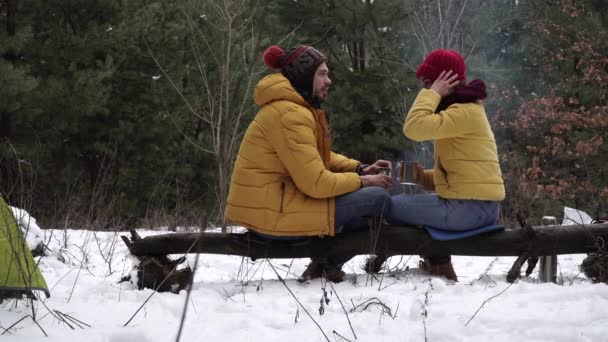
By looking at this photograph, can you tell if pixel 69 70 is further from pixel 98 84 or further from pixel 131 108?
pixel 131 108

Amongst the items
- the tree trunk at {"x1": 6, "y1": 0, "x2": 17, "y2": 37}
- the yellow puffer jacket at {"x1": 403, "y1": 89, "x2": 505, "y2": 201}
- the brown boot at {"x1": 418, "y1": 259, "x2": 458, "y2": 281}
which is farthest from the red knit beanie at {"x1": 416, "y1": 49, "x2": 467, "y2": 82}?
the tree trunk at {"x1": 6, "y1": 0, "x2": 17, "y2": 37}

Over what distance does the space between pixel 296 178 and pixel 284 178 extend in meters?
0.14

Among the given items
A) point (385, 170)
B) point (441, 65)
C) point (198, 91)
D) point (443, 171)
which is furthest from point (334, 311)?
point (198, 91)

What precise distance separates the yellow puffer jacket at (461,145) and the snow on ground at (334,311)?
47 centimetres

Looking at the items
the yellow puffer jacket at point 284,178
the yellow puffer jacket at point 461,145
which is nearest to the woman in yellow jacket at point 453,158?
the yellow puffer jacket at point 461,145

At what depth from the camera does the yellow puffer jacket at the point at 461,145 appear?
3.56 m

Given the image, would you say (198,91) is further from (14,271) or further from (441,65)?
(14,271)

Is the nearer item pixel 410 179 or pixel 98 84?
pixel 410 179

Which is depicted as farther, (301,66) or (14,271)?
(301,66)

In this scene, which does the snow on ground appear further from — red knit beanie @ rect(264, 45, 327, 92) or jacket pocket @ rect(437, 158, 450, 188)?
red knit beanie @ rect(264, 45, 327, 92)

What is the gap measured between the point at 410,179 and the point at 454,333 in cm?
162

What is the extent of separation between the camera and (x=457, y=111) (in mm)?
3574

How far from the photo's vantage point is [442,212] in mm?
3613

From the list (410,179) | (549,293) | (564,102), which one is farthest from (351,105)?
(549,293)
